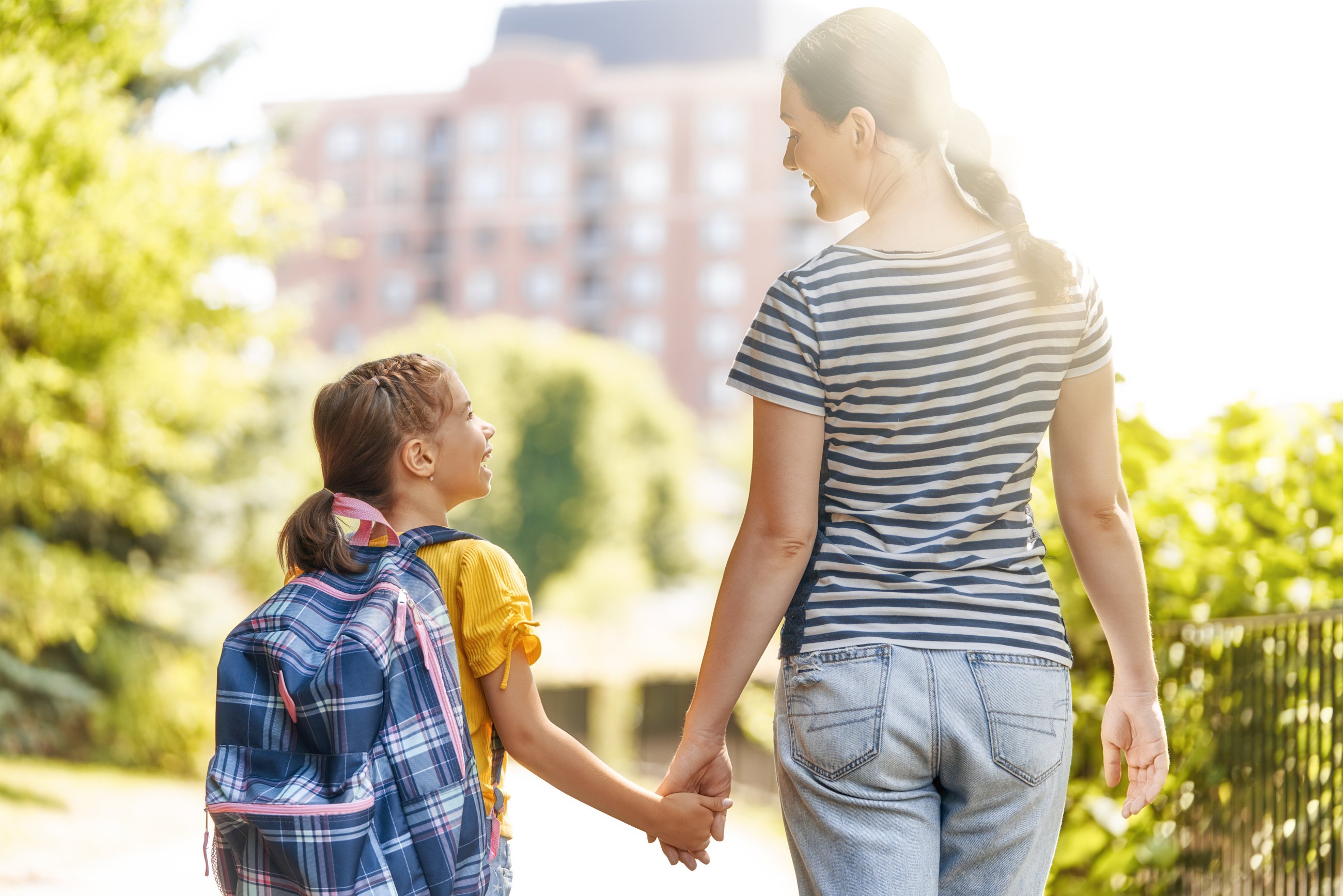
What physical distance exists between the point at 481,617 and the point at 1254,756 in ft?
7.97

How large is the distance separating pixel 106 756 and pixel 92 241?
716 cm

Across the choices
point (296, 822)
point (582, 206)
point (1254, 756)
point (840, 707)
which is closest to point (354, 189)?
point (582, 206)

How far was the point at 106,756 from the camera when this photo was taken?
40.0 ft

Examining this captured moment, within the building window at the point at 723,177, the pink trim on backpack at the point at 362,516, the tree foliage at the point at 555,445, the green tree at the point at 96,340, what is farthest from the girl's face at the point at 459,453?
the building window at the point at 723,177

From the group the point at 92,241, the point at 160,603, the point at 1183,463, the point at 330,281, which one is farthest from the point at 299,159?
the point at 1183,463

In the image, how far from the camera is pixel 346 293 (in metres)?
58.6

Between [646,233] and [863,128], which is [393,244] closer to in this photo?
[646,233]

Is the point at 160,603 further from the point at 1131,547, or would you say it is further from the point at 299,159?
the point at 299,159

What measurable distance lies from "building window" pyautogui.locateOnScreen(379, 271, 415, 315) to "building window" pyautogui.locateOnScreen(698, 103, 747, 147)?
15.7m

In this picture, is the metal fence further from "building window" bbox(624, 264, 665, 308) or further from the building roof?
the building roof

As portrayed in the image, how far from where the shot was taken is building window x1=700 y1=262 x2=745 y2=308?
5738 centimetres

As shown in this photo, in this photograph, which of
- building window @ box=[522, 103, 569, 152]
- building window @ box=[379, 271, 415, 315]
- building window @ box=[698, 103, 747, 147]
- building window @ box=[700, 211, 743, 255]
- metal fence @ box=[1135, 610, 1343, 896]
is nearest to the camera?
metal fence @ box=[1135, 610, 1343, 896]

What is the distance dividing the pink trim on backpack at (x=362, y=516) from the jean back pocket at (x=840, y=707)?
2.17ft

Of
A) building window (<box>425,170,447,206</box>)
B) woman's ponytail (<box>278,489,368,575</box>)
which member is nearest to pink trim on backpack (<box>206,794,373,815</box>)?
woman's ponytail (<box>278,489,368,575</box>)
